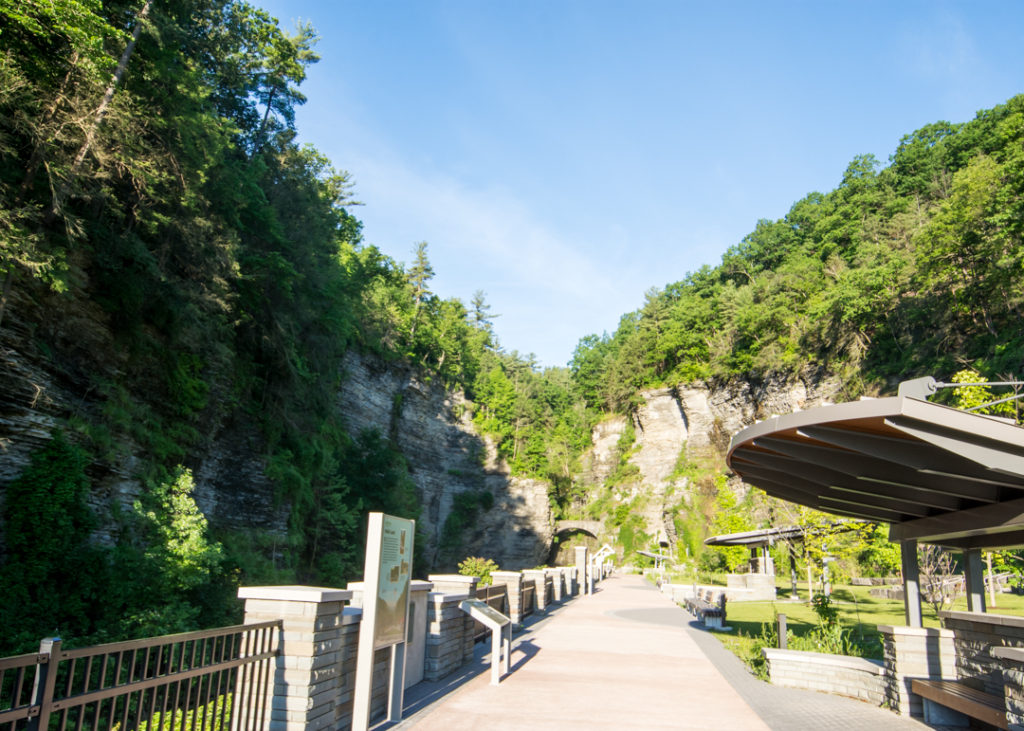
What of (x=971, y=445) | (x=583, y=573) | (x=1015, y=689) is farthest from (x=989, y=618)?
(x=583, y=573)

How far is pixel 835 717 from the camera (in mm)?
7059

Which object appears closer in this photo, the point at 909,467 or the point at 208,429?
the point at 909,467

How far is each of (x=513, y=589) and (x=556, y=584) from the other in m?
8.00

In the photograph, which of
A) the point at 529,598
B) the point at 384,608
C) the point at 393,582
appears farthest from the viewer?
the point at 529,598

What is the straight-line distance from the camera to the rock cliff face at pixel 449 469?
44844 mm

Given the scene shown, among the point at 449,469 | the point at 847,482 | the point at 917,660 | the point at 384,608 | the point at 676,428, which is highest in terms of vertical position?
the point at 676,428

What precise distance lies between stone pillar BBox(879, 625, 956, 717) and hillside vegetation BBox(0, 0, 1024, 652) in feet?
46.5

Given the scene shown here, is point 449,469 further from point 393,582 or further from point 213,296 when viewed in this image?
point 393,582

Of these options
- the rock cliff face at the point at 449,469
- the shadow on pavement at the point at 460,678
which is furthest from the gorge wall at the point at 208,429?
the shadow on pavement at the point at 460,678

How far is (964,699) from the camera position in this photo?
5.94 m

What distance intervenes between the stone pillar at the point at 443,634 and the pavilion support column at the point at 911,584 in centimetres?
607

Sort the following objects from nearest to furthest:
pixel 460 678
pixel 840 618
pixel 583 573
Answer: pixel 460 678 < pixel 840 618 < pixel 583 573

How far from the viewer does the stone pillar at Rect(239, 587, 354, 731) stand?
5.14 metres

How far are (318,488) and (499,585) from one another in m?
17.7
